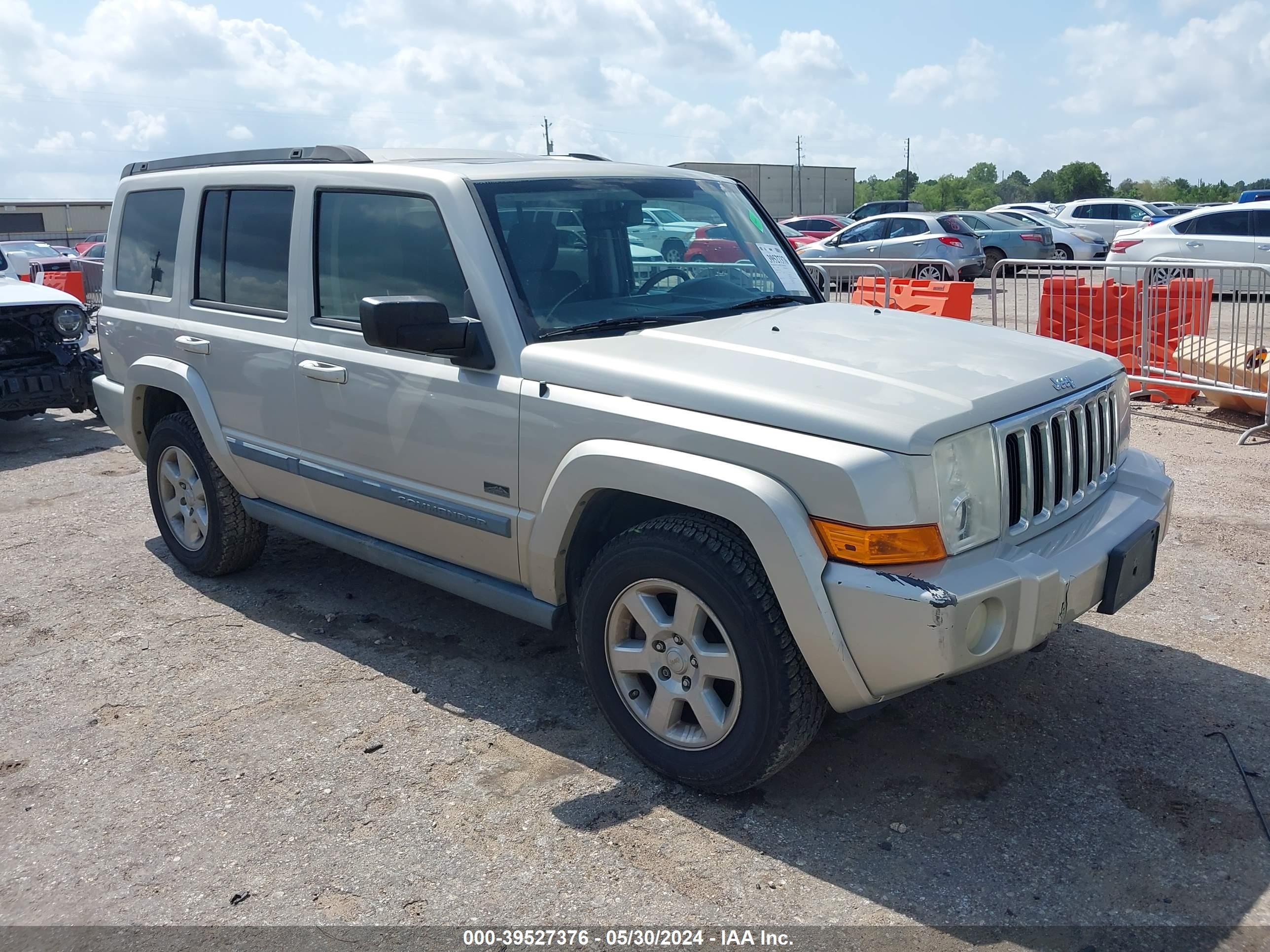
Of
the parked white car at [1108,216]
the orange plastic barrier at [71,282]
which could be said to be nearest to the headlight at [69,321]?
the orange plastic barrier at [71,282]

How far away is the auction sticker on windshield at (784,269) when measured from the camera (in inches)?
181

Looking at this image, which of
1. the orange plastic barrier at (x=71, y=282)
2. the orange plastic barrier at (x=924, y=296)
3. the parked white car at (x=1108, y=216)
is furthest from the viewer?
the parked white car at (x=1108, y=216)

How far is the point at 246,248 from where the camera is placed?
4840 millimetres

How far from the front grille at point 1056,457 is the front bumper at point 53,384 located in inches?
314

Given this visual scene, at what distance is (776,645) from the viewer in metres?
3.11

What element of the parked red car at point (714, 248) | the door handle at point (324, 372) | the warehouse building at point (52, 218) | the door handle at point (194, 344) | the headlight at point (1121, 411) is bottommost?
the headlight at point (1121, 411)

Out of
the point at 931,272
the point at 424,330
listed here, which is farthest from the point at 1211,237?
the point at 424,330

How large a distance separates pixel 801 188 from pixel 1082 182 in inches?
1557

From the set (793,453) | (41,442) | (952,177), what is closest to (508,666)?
(793,453)

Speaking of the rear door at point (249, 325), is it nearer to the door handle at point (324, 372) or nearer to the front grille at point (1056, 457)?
the door handle at point (324, 372)

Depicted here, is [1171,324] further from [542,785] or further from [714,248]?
[542,785]

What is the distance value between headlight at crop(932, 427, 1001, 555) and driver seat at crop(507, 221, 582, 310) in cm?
153

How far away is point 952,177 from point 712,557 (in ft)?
433

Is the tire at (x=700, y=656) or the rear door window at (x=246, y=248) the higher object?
the rear door window at (x=246, y=248)
